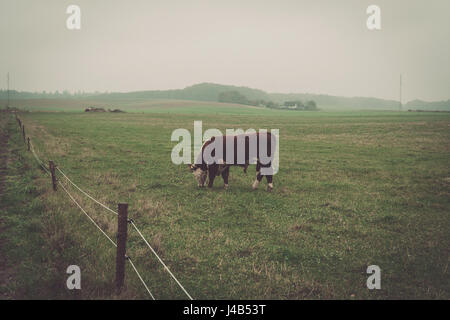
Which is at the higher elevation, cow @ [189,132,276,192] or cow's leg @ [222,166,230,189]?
cow @ [189,132,276,192]

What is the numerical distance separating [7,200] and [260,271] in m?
8.15

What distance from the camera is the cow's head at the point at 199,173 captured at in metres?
11.2

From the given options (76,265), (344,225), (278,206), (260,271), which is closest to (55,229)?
(76,265)

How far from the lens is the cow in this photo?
11.1 metres

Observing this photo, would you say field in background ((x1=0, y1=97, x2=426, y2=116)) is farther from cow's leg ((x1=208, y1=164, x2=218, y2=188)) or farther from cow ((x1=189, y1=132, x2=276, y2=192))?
cow's leg ((x1=208, y1=164, x2=218, y2=188))

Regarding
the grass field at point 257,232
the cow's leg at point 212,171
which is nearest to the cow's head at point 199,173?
the cow's leg at point 212,171

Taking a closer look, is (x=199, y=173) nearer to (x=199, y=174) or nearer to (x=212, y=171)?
(x=199, y=174)

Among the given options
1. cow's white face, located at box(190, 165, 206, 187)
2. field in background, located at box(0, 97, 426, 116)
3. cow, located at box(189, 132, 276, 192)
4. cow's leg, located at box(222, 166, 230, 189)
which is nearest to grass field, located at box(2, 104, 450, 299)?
cow's leg, located at box(222, 166, 230, 189)

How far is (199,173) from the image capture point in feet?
37.1

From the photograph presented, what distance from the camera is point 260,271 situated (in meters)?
5.74

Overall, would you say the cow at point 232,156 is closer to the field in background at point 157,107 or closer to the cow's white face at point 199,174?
the cow's white face at point 199,174

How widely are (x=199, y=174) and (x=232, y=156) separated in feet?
4.58
